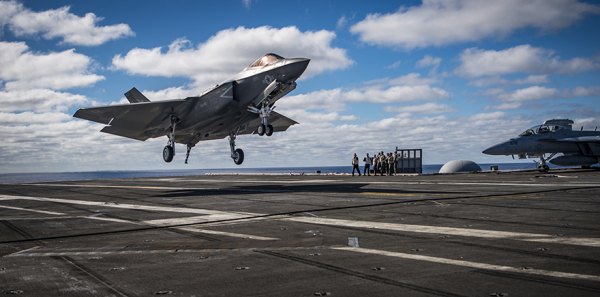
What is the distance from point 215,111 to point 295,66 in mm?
5883

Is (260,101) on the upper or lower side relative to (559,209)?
upper

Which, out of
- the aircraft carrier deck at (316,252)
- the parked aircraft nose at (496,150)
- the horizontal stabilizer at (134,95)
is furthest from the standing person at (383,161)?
the aircraft carrier deck at (316,252)

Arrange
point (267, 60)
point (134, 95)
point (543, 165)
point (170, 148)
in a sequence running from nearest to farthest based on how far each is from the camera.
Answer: point (267, 60)
point (170, 148)
point (134, 95)
point (543, 165)

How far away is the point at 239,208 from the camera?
14250mm

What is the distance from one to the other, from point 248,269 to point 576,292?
3535mm

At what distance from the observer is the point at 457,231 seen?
8.58 meters

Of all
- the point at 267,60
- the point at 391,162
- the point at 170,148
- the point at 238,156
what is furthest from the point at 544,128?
the point at 170,148

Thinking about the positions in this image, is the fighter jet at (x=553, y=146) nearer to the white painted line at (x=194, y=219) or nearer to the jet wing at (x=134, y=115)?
the jet wing at (x=134, y=115)

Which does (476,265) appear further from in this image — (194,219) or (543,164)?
(543,164)

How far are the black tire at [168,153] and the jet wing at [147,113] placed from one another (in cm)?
126

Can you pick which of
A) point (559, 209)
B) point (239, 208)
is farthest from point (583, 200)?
point (239, 208)

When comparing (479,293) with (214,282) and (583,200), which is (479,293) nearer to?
(214,282)

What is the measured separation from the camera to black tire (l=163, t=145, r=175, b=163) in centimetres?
3067

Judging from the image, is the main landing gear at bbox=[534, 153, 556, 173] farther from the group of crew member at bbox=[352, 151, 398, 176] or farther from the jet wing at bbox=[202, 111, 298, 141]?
the jet wing at bbox=[202, 111, 298, 141]
